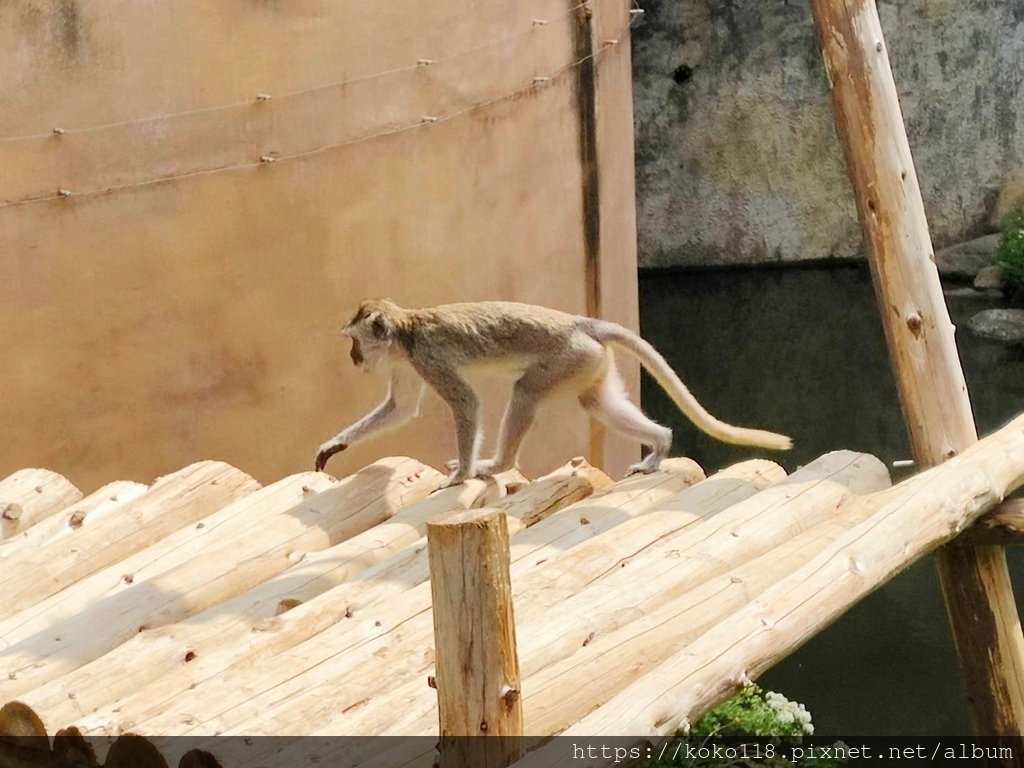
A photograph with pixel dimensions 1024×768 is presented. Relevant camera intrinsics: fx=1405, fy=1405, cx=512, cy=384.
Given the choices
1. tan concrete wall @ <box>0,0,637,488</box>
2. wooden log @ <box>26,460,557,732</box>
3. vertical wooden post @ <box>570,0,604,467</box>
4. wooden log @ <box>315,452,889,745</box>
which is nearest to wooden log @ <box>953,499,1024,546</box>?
wooden log @ <box>315,452,889,745</box>

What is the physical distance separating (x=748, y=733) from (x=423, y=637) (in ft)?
9.08

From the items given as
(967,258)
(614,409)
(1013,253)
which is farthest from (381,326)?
(967,258)

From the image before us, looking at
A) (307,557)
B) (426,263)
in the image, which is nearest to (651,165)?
(426,263)

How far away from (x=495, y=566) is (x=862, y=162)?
3509 mm

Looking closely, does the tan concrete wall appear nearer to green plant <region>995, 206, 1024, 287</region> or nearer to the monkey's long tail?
the monkey's long tail

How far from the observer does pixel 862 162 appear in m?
6.02

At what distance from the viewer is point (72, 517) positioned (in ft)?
18.5

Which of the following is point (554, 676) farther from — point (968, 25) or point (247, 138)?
point (968, 25)

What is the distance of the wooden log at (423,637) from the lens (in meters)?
3.93

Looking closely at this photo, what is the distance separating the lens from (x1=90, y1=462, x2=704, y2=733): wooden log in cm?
398

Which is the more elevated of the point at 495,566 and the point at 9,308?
the point at 9,308

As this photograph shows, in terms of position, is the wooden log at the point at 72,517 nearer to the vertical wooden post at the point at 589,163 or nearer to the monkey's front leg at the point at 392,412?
the monkey's front leg at the point at 392,412

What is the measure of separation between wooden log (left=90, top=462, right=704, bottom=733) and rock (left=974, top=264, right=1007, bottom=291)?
15949mm

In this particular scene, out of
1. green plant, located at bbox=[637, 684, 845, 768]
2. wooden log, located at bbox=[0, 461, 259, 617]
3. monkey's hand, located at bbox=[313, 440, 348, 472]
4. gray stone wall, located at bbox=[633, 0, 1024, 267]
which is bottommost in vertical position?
green plant, located at bbox=[637, 684, 845, 768]
